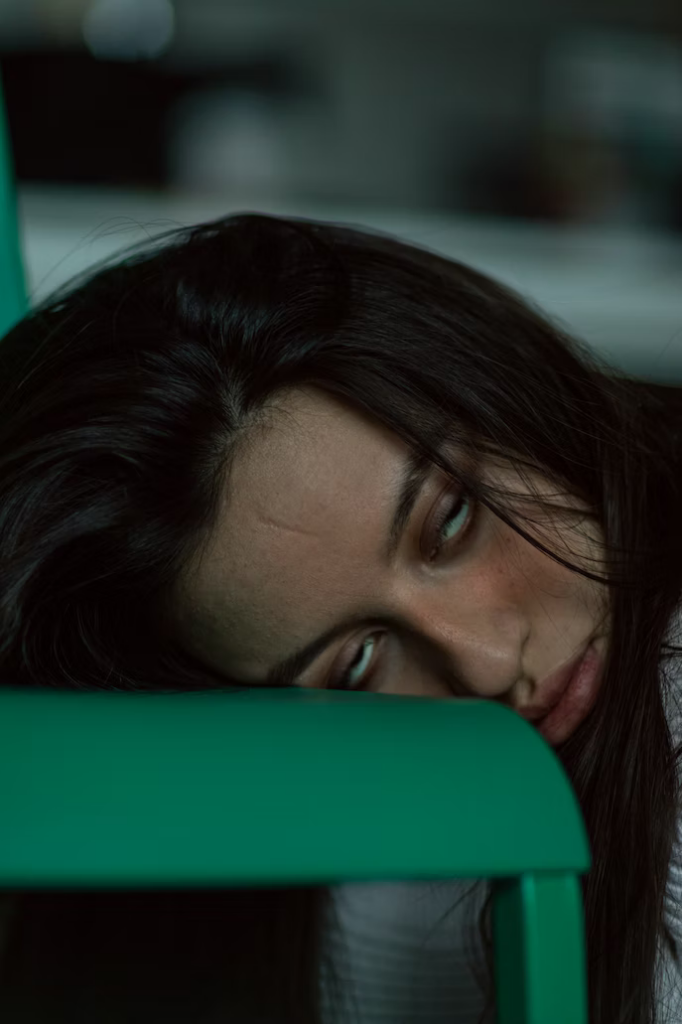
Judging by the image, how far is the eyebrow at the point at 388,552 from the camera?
2.17ft

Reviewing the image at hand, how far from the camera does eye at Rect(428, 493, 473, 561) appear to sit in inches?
26.7

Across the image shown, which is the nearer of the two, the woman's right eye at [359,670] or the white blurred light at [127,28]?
the woman's right eye at [359,670]

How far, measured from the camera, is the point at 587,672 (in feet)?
2.30

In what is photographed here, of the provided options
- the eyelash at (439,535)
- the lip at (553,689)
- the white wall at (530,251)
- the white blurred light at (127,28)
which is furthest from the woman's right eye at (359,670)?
the white blurred light at (127,28)

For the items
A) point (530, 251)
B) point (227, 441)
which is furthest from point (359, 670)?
point (530, 251)

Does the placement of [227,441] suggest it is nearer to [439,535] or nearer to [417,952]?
[439,535]

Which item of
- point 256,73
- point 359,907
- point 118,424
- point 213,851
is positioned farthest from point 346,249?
point 256,73

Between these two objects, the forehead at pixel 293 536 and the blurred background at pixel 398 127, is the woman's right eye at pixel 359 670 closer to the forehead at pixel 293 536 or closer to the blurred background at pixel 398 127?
the forehead at pixel 293 536

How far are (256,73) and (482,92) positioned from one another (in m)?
0.52

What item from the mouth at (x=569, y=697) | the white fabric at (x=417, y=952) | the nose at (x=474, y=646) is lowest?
the white fabric at (x=417, y=952)

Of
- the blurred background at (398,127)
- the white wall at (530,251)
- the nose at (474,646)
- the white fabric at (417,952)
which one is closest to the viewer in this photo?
the white fabric at (417,952)

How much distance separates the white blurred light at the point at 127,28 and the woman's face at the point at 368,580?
1832 mm

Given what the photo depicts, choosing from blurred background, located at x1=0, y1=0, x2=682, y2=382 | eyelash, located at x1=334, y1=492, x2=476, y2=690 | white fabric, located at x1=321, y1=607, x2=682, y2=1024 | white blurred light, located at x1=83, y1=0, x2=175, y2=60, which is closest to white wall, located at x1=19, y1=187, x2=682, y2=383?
blurred background, located at x1=0, y1=0, x2=682, y2=382

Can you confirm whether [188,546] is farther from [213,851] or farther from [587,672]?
[213,851]
